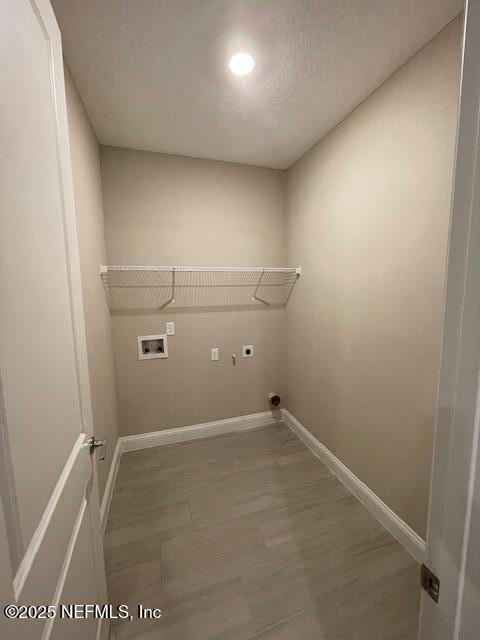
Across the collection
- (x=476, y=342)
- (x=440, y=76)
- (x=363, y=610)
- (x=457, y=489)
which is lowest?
(x=363, y=610)

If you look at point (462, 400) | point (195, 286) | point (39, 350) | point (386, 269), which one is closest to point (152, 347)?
point (195, 286)

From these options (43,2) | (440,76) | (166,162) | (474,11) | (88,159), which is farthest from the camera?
(166,162)

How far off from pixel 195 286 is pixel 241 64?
58.3 inches

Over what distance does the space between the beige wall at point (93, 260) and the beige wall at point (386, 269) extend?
1.60 meters

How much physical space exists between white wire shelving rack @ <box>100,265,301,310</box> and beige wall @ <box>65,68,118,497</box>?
0.64 ft

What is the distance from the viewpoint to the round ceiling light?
1209 mm

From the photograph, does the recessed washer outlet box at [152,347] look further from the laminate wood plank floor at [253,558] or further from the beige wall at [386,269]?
the beige wall at [386,269]

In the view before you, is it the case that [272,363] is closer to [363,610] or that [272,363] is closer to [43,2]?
[363,610]

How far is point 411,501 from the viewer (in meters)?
1.40

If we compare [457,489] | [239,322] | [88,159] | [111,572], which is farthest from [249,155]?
[111,572]

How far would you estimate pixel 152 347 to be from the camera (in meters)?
2.27

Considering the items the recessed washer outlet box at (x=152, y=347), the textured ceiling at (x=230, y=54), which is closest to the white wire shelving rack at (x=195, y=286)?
the recessed washer outlet box at (x=152, y=347)

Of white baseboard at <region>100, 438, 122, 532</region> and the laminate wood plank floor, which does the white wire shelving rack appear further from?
the laminate wood plank floor

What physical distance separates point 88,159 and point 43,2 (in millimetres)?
1027
